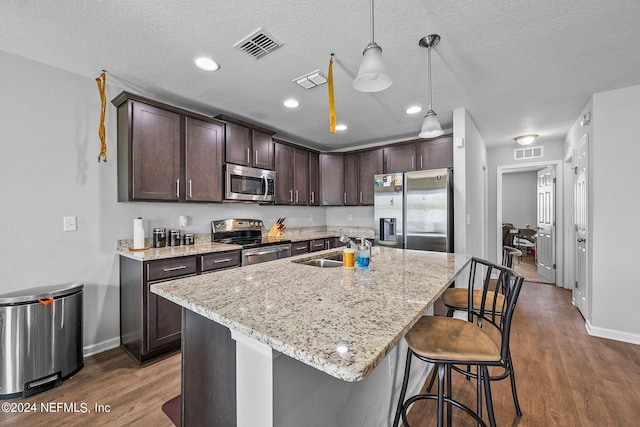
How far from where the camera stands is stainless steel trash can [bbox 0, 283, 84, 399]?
1.84 meters

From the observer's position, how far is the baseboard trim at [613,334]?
261cm

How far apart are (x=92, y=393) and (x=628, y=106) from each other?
5165 mm

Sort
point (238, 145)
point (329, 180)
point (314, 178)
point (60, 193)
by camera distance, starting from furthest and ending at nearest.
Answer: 1. point (329, 180)
2. point (314, 178)
3. point (238, 145)
4. point (60, 193)

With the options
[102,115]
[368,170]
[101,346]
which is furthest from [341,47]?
[101,346]

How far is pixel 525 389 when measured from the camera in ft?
6.34

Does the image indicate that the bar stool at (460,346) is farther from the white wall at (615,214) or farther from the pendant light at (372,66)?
the white wall at (615,214)

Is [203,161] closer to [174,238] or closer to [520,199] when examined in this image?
[174,238]

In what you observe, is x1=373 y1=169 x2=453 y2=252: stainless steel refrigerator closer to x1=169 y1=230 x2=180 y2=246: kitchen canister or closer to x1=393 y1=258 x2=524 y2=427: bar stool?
x1=393 y1=258 x2=524 y2=427: bar stool

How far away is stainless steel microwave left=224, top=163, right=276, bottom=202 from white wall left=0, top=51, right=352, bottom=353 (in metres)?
0.83

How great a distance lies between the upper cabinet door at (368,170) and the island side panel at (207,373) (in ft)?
11.4

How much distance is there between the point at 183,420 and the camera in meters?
1.28

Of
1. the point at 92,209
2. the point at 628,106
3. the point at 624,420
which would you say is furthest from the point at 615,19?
the point at 92,209

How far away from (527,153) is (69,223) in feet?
20.9

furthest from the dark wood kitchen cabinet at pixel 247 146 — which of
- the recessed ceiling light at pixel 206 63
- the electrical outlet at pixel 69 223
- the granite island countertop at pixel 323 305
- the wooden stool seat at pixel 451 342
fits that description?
the wooden stool seat at pixel 451 342
